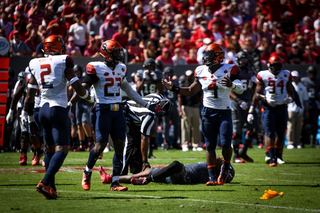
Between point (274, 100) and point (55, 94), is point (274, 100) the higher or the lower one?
the lower one

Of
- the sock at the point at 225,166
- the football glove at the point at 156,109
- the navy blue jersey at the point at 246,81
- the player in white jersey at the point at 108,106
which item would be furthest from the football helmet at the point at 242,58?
the player in white jersey at the point at 108,106

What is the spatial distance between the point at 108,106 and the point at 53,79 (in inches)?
35.9

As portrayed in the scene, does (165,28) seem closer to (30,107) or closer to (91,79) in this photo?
(30,107)

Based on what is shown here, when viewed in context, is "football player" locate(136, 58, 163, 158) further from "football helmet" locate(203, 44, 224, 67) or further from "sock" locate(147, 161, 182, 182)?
"sock" locate(147, 161, 182, 182)

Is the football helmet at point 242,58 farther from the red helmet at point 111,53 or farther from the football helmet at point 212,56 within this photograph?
the red helmet at point 111,53

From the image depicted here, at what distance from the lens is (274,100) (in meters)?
9.81

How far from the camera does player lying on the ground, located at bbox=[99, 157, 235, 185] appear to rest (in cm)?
655

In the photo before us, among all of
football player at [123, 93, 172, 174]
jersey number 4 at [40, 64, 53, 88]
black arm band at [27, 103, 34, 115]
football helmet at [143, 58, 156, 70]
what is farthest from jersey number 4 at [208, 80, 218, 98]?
football helmet at [143, 58, 156, 70]

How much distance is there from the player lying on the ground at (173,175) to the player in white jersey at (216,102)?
227 mm

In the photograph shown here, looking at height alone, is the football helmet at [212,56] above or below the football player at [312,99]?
above

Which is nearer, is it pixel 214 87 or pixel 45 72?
pixel 45 72

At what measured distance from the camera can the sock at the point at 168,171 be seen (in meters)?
6.41

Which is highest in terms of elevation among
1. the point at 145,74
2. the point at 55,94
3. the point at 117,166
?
the point at 145,74

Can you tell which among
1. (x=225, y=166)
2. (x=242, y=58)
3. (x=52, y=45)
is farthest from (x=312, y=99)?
(x=52, y=45)
